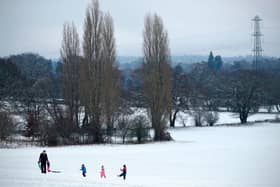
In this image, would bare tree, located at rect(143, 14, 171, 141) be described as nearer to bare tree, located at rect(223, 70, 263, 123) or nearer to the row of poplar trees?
the row of poplar trees

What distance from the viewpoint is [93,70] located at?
3506 centimetres

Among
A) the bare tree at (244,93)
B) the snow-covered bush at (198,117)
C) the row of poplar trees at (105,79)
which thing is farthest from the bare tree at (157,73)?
the bare tree at (244,93)

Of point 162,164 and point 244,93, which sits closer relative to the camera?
point 162,164

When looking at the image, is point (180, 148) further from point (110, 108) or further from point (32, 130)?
point (32, 130)

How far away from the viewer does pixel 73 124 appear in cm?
3444

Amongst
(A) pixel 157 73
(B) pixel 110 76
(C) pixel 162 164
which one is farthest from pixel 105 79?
(C) pixel 162 164

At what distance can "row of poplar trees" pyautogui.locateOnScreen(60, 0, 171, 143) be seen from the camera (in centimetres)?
3441

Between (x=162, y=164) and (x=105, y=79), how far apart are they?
1371cm

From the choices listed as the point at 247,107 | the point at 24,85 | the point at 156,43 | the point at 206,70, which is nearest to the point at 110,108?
the point at 156,43

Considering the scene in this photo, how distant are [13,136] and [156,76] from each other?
13306 millimetres

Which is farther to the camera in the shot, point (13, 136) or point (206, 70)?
point (206, 70)

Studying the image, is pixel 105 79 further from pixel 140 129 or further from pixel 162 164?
pixel 162 164

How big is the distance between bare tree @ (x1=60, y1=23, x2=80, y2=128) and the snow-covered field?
24.3 ft

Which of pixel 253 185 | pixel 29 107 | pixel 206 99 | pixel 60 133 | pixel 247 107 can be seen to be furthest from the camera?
pixel 206 99
